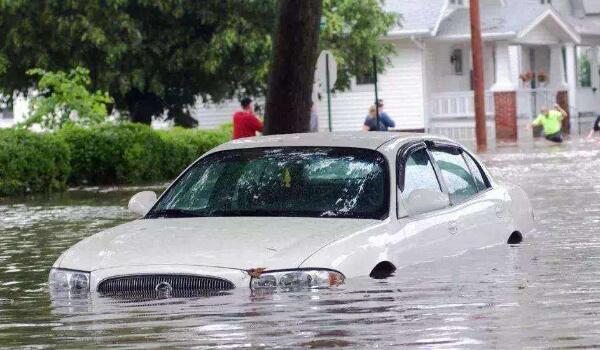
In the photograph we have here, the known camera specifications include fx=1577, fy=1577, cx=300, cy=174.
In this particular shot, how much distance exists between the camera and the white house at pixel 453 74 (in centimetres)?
5506

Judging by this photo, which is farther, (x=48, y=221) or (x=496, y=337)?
(x=48, y=221)

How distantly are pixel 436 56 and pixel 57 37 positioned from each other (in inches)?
743

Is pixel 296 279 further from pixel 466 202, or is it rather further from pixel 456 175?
pixel 456 175

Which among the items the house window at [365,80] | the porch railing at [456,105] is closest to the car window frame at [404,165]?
the house window at [365,80]

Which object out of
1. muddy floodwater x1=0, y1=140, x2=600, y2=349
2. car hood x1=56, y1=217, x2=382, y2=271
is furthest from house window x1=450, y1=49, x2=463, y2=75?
car hood x1=56, y1=217, x2=382, y2=271

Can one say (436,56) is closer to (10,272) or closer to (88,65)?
(88,65)

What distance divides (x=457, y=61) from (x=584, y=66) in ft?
32.8

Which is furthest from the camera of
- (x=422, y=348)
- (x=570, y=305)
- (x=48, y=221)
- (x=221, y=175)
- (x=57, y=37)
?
(x=57, y=37)

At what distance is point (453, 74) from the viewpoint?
5809 cm

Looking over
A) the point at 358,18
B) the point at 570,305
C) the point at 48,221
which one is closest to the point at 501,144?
the point at 358,18

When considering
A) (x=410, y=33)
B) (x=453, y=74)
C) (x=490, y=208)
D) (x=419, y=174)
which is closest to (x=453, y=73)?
(x=453, y=74)

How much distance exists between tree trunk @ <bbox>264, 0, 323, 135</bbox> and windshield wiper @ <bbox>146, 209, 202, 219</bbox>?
9545 millimetres

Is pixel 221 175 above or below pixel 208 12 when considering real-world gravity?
below

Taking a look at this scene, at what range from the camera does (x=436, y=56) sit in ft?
188
